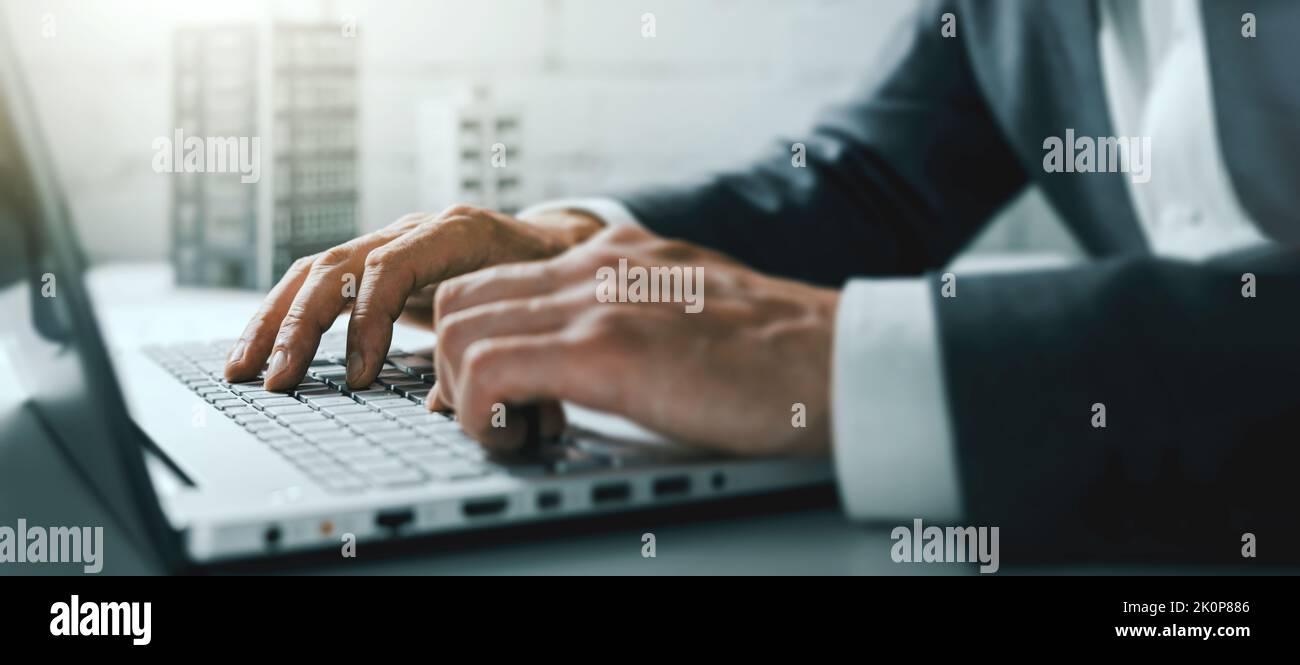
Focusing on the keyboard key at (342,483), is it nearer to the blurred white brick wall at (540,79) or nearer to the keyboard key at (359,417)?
the keyboard key at (359,417)

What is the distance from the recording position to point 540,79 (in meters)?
1.36

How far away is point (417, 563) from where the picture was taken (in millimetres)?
369

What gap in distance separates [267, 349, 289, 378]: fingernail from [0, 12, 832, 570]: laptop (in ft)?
0.09

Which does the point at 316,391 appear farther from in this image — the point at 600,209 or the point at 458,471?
the point at 600,209

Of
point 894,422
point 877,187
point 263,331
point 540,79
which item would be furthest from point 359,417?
point 540,79

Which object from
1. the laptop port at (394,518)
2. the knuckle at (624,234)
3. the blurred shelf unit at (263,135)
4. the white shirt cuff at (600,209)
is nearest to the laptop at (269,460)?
the laptop port at (394,518)

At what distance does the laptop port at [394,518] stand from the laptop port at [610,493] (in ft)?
0.21

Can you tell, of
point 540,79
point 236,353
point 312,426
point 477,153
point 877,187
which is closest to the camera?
point 312,426

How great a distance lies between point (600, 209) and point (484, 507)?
0.36 metres

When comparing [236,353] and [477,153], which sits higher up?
[477,153]

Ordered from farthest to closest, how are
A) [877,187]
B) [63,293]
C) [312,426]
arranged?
1. [877,187]
2. [312,426]
3. [63,293]

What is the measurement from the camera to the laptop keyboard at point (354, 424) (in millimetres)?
384
